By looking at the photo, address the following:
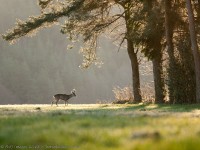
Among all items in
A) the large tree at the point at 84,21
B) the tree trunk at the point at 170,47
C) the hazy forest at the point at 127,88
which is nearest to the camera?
the hazy forest at the point at 127,88

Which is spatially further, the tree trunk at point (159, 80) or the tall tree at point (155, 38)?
the tree trunk at point (159, 80)

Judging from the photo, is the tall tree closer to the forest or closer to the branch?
the forest

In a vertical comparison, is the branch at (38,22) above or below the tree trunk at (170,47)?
above

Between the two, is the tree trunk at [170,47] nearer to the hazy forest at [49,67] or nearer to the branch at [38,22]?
the branch at [38,22]

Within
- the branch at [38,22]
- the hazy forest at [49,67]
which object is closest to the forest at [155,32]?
the branch at [38,22]

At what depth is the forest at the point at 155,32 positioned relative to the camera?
2672 centimetres

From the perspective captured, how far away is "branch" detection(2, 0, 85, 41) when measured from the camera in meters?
31.9

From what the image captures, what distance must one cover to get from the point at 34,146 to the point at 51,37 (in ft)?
508

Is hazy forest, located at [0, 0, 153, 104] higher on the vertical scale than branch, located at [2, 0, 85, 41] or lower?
higher

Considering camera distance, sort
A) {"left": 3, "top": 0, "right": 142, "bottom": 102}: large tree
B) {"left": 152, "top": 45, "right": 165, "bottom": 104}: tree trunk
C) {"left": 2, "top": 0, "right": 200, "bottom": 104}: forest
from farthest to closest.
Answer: {"left": 3, "top": 0, "right": 142, "bottom": 102}: large tree
{"left": 152, "top": 45, "right": 165, "bottom": 104}: tree trunk
{"left": 2, "top": 0, "right": 200, "bottom": 104}: forest

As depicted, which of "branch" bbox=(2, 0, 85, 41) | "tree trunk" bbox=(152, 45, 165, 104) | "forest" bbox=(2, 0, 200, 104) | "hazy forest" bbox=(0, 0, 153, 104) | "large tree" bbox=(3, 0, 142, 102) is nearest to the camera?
"forest" bbox=(2, 0, 200, 104)

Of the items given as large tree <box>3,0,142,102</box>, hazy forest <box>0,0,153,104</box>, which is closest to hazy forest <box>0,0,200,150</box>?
large tree <box>3,0,142,102</box>

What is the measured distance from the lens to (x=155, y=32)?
1174 inches

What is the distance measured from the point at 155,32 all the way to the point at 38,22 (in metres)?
8.50
